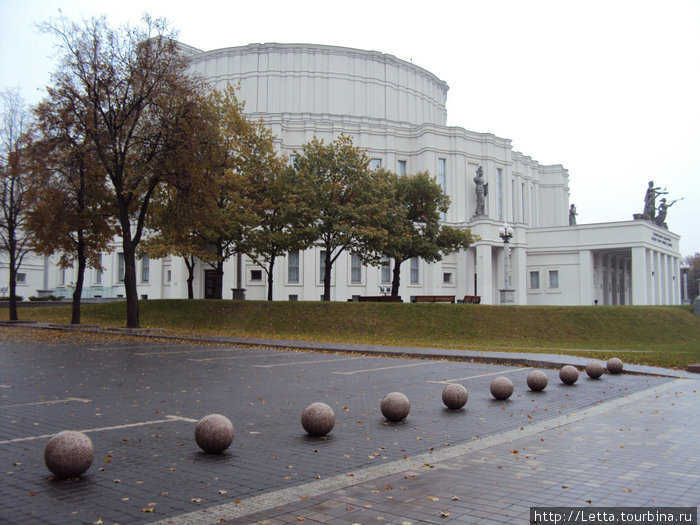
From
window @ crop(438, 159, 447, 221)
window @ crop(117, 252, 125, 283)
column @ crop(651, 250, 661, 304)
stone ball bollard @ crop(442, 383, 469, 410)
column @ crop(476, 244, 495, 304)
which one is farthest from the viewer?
window @ crop(438, 159, 447, 221)

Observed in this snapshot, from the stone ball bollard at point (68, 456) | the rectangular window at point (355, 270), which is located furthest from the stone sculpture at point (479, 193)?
the stone ball bollard at point (68, 456)

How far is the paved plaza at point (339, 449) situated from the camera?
545 cm

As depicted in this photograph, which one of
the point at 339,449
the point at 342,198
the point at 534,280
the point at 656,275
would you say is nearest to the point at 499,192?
the point at 534,280

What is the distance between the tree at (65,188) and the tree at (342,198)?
12.4 meters

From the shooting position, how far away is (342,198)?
1545 inches

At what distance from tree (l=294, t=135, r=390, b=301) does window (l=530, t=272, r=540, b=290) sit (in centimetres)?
3127

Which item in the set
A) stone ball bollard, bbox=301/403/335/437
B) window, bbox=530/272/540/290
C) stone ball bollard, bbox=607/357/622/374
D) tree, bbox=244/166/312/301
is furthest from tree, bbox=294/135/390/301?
window, bbox=530/272/540/290

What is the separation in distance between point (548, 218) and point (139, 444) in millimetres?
86620

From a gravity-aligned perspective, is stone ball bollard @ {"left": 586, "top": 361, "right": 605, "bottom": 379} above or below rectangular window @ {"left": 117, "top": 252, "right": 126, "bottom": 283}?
below

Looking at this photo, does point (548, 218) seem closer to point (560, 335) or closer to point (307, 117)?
point (307, 117)

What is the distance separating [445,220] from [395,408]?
59.6 meters

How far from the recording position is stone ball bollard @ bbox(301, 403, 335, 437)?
27.2 feet

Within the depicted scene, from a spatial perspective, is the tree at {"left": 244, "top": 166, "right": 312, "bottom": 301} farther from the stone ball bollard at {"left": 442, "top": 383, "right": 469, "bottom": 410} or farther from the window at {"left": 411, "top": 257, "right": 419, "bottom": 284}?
the stone ball bollard at {"left": 442, "top": 383, "right": 469, "bottom": 410}

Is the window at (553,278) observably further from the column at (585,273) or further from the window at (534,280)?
the column at (585,273)
